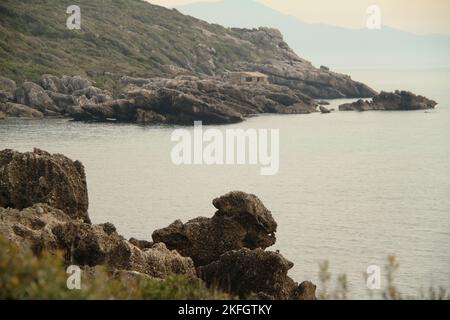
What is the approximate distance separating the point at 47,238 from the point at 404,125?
126m

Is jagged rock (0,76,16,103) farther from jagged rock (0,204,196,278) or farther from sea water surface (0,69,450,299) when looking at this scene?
jagged rock (0,204,196,278)

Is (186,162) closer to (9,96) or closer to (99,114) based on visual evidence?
(99,114)

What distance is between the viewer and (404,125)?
502 ft

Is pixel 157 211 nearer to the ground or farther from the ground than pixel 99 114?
nearer to the ground

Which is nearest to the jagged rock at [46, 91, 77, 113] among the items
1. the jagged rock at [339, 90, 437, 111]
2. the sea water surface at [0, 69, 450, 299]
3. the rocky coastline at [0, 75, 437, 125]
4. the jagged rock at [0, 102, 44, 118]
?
the rocky coastline at [0, 75, 437, 125]

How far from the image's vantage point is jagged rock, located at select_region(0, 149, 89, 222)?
44.1 m

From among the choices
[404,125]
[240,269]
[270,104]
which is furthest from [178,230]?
[270,104]

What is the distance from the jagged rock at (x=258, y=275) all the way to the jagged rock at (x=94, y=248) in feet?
4.58

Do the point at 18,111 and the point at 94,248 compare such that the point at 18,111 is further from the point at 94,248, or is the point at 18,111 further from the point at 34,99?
the point at 94,248

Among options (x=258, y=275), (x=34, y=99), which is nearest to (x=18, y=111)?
(x=34, y=99)

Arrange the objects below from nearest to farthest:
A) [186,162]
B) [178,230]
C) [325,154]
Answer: [178,230]
[186,162]
[325,154]

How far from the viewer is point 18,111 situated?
140000 mm

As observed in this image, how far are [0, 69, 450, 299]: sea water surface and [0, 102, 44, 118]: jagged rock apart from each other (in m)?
5.90

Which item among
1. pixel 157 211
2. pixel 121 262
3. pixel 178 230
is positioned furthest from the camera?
pixel 157 211
